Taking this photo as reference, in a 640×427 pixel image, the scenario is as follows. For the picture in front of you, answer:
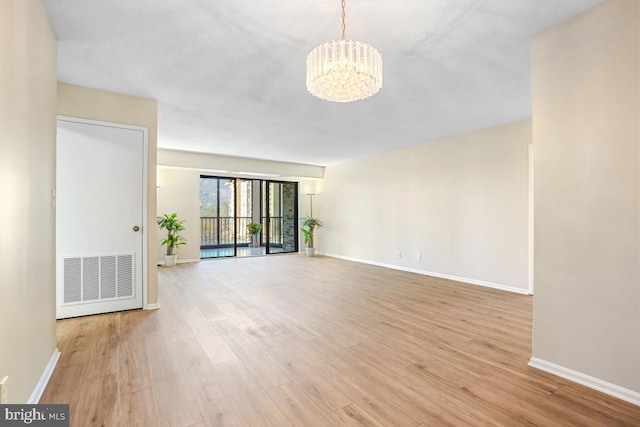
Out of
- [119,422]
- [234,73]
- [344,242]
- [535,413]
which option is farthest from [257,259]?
[535,413]

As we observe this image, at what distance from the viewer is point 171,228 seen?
644 cm

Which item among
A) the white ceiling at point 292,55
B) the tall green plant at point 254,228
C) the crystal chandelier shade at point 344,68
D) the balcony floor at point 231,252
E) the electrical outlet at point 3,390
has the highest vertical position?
the white ceiling at point 292,55

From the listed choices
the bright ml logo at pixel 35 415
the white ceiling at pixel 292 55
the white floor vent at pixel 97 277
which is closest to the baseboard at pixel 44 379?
the bright ml logo at pixel 35 415

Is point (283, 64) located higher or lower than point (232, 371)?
higher

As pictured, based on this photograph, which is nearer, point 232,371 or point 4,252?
point 4,252

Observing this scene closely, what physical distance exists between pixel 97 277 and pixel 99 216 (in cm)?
67

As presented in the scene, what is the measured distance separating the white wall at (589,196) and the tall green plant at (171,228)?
21.1 feet

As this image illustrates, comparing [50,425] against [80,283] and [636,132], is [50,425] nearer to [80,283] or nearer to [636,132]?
[80,283]

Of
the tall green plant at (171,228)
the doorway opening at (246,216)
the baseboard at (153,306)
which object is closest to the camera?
the baseboard at (153,306)

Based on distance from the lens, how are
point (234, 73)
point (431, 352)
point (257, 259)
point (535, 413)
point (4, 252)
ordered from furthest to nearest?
point (257, 259), point (234, 73), point (431, 352), point (535, 413), point (4, 252)

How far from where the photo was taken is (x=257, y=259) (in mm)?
7367

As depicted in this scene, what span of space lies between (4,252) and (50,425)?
0.89m

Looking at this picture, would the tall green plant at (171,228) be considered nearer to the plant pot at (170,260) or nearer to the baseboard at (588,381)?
the plant pot at (170,260)

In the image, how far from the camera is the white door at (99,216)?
310 centimetres
